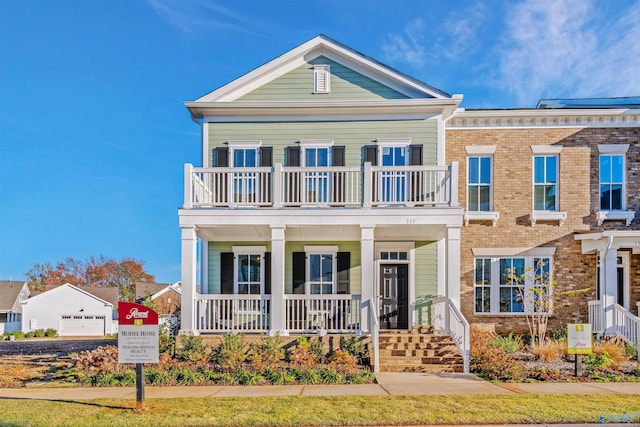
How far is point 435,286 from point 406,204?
10.1ft

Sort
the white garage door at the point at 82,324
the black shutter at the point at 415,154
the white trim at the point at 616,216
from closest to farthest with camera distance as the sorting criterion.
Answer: the black shutter at the point at 415,154 → the white trim at the point at 616,216 → the white garage door at the point at 82,324

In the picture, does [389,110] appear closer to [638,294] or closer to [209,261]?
[209,261]

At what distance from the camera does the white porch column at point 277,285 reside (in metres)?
11.5

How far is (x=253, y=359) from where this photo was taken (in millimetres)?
10070

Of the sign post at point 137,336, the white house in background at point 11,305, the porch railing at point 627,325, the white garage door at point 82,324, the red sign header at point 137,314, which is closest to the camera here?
the sign post at point 137,336

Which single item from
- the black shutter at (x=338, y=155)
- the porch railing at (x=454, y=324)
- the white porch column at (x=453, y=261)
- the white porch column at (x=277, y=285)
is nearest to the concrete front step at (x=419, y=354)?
the porch railing at (x=454, y=324)

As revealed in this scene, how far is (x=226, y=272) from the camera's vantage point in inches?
547

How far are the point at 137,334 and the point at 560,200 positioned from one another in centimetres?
1238

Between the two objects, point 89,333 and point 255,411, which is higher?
point 255,411

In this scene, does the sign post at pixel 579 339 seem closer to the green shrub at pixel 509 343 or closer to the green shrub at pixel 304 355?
the green shrub at pixel 509 343

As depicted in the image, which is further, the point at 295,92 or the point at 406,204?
the point at 295,92

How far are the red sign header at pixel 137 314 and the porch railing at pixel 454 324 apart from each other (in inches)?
254

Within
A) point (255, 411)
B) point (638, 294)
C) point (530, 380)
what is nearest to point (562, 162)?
point (638, 294)

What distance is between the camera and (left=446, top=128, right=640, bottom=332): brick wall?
14.1 m
